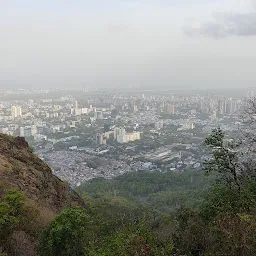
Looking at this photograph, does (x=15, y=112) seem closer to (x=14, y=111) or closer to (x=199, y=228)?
(x=14, y=111)

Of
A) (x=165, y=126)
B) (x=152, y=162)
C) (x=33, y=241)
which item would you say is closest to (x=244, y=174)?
(x=33, y=241)

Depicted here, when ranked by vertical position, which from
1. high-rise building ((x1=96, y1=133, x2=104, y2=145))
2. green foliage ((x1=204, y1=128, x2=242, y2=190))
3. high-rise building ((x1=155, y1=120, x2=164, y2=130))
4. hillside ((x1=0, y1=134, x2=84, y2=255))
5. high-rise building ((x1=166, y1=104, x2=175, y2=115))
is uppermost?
green foliage ((x1=204, y1=128, x2=242, y2=190))

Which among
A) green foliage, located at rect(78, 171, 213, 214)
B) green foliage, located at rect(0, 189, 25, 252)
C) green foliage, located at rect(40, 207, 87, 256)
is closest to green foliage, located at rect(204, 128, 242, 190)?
green foliage, located at rect(40, 207, 87, 256)

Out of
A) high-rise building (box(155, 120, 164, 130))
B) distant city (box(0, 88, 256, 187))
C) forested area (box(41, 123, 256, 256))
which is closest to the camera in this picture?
forested area (box(41, 123, 256, 256))

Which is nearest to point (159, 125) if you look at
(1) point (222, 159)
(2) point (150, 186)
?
(2) point (150, 186)

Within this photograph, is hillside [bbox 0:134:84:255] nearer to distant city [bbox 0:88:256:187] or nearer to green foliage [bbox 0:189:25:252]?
green foliage [bbox 0:189:25:252]

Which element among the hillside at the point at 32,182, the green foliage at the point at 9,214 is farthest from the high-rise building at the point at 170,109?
the green foliage at the point at 9,214
